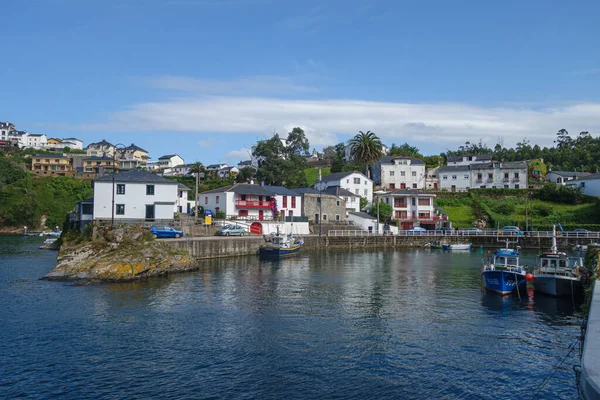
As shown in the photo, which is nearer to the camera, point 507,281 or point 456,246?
point 507,281

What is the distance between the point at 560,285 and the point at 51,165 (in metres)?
136

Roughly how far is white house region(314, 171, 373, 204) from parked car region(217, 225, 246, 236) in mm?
34691

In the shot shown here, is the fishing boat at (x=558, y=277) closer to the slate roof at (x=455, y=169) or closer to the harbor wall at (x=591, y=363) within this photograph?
the harbor wall at (x=591, y=363)

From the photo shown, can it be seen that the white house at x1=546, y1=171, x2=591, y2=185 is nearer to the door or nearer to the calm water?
the calm water

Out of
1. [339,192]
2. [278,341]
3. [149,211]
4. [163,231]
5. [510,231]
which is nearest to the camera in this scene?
[278,341]

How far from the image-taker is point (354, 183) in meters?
99.2

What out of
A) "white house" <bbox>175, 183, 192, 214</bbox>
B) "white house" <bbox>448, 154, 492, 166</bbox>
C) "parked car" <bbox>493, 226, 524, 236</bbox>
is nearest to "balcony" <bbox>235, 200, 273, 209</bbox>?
"white house" <bbox>175, 183, 192, 214</bbox>

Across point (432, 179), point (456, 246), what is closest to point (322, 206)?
point (456, 246)

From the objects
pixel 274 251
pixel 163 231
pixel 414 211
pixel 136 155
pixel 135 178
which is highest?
pixel 136 155

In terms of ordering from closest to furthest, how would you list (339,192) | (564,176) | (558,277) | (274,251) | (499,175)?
1. (558,277)
2. (274,251)
3. (339,192)
4. (499,175)
5. (564,176)

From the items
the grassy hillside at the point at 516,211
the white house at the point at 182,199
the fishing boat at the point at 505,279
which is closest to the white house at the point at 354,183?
the grassy hillside at the point at 516,211

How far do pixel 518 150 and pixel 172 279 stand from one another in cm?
14067

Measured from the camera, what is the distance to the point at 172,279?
133 feet

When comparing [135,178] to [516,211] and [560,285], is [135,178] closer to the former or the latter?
[560,285]
